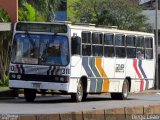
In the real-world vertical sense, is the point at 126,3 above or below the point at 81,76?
above

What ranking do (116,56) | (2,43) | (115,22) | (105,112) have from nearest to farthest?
(105,112)
(116,56)
(2,43)
(115,22)

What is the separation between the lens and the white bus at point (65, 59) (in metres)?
23.2

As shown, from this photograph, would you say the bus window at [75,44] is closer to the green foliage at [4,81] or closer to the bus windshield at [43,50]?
the bus windshield at [43,50]

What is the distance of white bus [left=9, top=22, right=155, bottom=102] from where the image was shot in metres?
23.2

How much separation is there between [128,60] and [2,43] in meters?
8.17

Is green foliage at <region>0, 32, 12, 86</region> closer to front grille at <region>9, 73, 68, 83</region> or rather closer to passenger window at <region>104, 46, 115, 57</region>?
passenger window at <region>104, 46, 115, 57</region>

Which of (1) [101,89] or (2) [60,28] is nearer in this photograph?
(2) [60,28]

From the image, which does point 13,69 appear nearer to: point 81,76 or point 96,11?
point 81,76

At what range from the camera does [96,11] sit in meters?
51.2

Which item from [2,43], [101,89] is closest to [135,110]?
[101,89]

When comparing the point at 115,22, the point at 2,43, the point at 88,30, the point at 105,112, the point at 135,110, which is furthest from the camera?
the point at 115,22

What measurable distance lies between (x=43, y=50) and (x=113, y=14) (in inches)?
1047

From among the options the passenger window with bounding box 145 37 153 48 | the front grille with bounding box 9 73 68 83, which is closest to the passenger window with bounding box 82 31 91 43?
the front grille with bounding box 9 73 68 83

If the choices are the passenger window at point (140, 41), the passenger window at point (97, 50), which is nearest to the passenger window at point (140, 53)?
the passenger window at point (140, 41)
